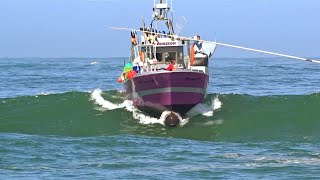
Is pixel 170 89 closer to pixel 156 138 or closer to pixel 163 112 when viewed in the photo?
pixel 163 112

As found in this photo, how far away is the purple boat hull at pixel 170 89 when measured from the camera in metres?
20.8

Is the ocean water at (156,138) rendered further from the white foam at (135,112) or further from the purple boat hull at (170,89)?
the purple boat hull at (170,89)

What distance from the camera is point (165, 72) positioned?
20688mm

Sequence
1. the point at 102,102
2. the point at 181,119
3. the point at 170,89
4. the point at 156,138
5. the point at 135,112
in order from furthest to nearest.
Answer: the point at 102,102, the point at 135,112, the point at 181,119, the point at 170,89, the point at 156,138

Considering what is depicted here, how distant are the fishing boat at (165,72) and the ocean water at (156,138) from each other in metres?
→ 0.70

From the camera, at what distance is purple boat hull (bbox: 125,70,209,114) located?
20812mm

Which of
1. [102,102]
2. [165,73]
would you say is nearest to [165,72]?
[165,73]

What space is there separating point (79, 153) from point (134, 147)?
150 centimetres

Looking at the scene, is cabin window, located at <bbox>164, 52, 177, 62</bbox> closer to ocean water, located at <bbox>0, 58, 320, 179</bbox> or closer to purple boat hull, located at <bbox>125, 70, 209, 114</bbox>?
purple boat hull, located at <bbox>125, 70, 209, 114</bbox>

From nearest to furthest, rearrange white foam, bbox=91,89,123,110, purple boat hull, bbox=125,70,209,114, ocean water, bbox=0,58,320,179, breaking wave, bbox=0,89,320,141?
ocean water, bbox=0,58,320,179
purple boat hull, bbox=125,70,209,114
breaking wave, bbox=0,89,320,141
white foam, bbox=91,89,123,110

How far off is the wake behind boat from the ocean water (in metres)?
0.75

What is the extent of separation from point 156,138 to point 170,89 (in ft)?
8.48

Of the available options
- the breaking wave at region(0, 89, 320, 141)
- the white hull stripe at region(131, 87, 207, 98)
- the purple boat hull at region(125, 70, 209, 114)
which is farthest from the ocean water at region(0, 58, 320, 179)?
the white hull stripe at region(131, 87, 207, 98)

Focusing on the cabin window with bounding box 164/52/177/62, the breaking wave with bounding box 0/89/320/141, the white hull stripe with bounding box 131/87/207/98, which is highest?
the cabin window with bounding box 164/52/177/62
